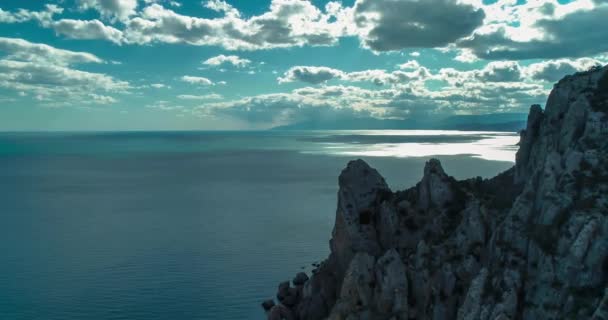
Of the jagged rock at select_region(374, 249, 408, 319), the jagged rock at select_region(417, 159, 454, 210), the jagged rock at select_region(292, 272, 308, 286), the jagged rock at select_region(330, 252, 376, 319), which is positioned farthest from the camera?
the jagged rock at select_region(292, 272, 308, 286)

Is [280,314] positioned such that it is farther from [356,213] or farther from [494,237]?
[494,237]

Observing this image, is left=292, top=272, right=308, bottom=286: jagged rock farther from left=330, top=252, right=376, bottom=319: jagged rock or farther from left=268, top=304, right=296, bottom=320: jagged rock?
left=330, top=252, right=376, bottom=319: jagged rock

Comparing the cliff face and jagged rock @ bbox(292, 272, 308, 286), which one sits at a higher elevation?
the cliff face

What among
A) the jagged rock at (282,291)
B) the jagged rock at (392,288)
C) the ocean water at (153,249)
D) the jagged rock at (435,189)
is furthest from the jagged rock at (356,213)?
the ocean water at (153,249)

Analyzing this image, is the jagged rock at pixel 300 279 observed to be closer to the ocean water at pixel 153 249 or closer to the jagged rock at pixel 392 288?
the ocean water at pixel 153 249

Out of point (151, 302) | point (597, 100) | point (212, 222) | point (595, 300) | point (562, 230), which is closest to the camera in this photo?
point (595, 300)

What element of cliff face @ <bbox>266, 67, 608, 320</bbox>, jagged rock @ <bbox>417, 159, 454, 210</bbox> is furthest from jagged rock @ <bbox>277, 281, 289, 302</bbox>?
jagged rock @ <bbox>417, 159, 454, 210</bbox>

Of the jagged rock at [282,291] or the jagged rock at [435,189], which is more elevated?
the jagged rock at [435,189]

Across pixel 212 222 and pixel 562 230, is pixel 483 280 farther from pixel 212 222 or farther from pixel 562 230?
pixel 212 222

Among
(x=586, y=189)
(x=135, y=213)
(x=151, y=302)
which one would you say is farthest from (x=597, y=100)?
(x=135, y=213)
